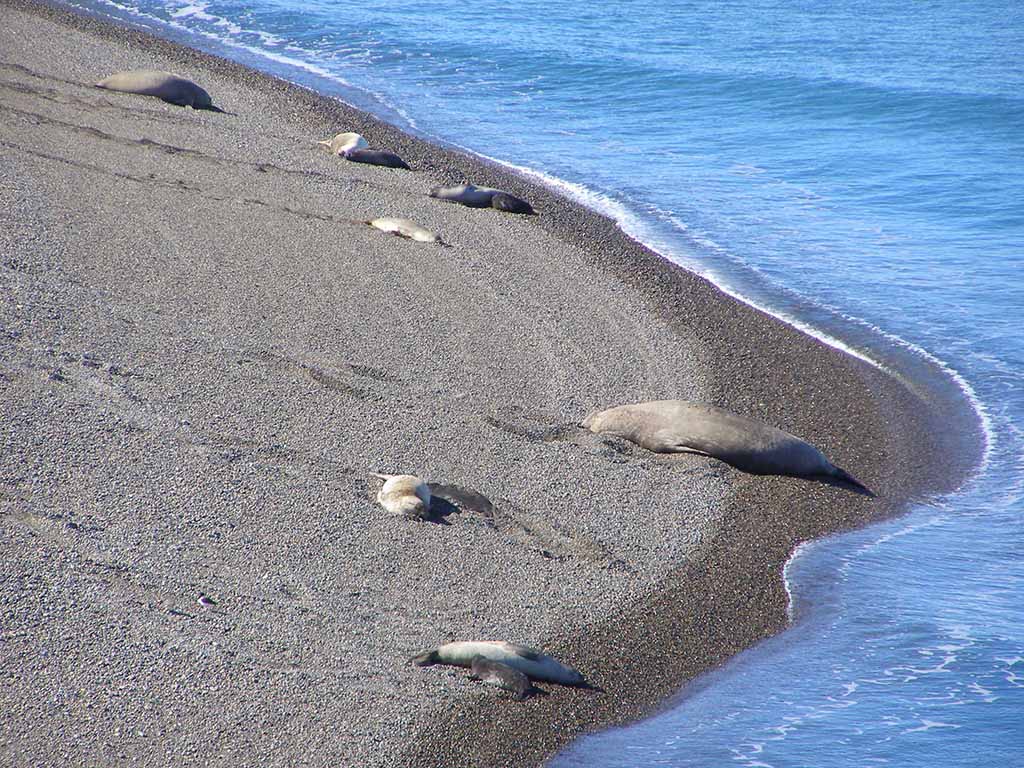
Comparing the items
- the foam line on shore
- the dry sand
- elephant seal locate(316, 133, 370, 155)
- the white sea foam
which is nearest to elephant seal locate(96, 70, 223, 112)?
elephant seal locate(316, 133, 370, 155)

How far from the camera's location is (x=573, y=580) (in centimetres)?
607

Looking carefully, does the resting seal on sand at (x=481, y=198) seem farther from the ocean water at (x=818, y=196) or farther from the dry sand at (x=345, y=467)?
the ocean water at (x=818, y=196)

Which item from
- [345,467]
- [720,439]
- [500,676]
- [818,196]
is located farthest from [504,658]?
[818,196]

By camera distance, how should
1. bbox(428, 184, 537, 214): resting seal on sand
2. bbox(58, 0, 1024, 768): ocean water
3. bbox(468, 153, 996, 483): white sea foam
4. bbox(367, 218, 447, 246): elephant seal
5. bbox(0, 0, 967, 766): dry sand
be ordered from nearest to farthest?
bbox(0, 0, 967, 766): dry sand < bbox(58, 0, 1024, 768): ocean water < bbox(468, 153, 996, 483): white sea foam < bbox(367, 218, 447, 246): elephant seal < bbox(428, 184, 537, 214): resting seal on sand

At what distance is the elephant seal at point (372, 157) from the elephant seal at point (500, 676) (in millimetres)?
Answer: 9727

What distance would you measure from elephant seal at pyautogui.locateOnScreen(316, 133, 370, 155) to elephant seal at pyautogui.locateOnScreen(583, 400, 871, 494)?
24.1 feet

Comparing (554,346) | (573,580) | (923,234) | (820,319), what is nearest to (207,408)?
(573,580)

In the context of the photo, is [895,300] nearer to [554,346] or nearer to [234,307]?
[554,346]

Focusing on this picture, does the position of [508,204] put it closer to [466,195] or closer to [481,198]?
[481,198]

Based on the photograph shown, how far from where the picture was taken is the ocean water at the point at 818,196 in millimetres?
5441

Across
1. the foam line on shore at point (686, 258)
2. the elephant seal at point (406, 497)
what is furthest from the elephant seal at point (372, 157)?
the elephant seal at point (406, 497)

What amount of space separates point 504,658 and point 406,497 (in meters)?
1.38

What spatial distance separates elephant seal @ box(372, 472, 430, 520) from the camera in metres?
6.26

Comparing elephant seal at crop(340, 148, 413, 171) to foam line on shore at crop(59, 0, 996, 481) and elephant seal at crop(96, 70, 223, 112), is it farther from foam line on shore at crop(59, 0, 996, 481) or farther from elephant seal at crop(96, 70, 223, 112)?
elephant seal at crop(96, 70, 223, 112)
